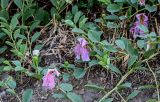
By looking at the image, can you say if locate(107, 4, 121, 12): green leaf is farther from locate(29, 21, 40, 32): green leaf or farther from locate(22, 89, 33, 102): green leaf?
locate(22, 89, 33, 102): green leaf

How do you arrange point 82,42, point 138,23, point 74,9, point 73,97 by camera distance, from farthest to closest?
1. point 74,9
2. point 138,23
3. point 82,42
4. point 73,97

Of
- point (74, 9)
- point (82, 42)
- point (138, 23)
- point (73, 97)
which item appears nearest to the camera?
point (73, 97)

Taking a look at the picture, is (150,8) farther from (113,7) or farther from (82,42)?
(82,42)

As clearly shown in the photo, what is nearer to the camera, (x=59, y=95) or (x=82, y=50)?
(x=59, y=95)

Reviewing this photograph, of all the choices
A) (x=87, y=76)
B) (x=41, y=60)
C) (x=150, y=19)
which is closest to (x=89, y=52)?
(x=87, y=76)

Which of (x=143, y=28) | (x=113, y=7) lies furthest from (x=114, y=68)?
(x=113, y=7)

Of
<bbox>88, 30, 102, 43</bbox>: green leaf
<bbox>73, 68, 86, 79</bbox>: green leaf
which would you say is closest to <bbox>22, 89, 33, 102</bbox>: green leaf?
<bbox>73, 68, 86, 79</bbox>: green leaf

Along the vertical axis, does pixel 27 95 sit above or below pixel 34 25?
below

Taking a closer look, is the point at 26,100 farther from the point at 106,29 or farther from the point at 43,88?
the point at 106,29
